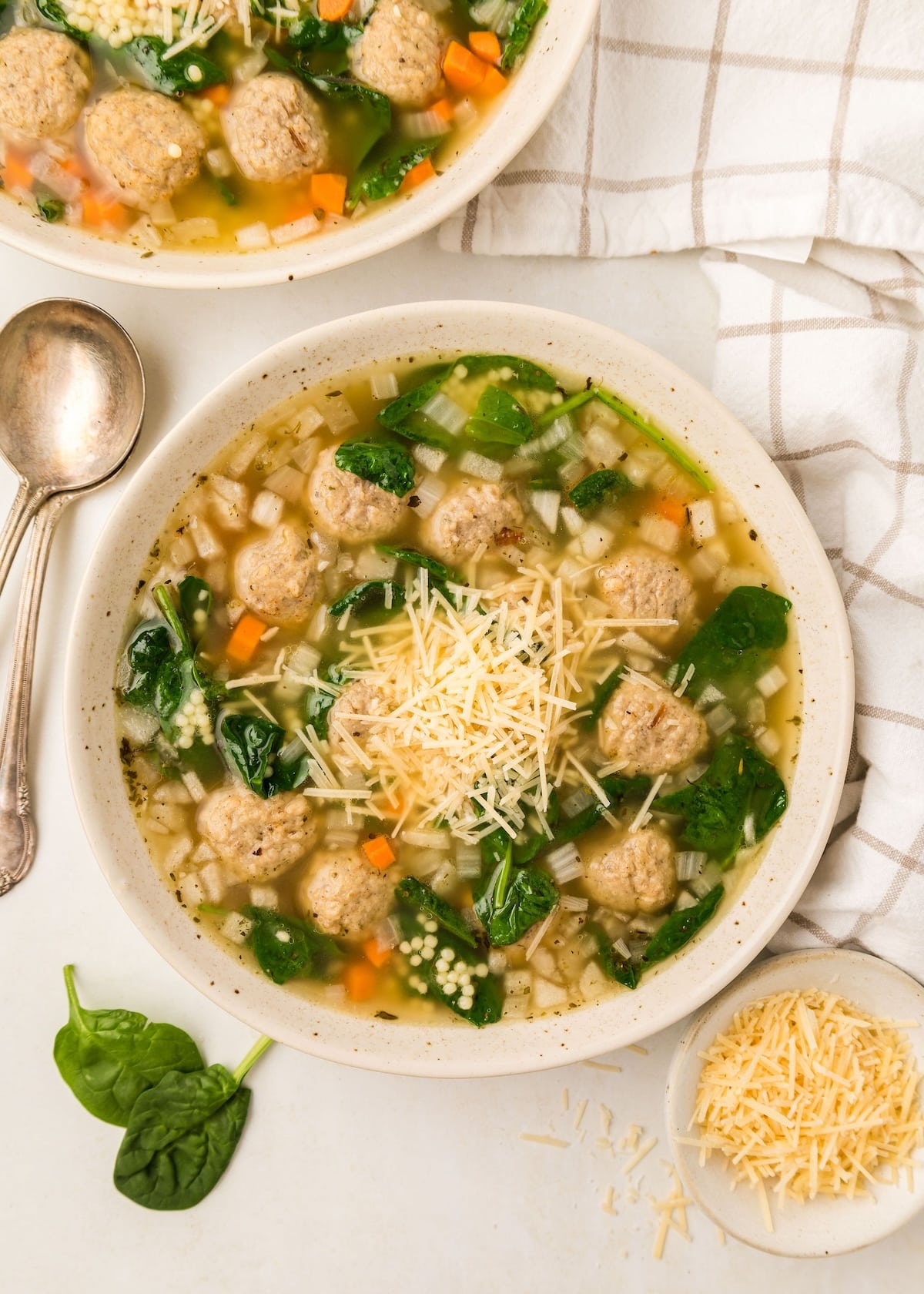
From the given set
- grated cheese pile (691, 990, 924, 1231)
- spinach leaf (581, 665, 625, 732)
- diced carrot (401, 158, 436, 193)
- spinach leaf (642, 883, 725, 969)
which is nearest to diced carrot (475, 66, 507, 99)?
diced carrot (401, 158, 436, 193)

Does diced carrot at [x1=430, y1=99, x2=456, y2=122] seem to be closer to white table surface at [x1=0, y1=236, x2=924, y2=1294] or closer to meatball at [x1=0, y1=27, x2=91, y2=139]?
meatball at [x1=0, y1=27, x2=91, y2=139]

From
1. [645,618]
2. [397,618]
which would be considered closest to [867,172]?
[645,618]

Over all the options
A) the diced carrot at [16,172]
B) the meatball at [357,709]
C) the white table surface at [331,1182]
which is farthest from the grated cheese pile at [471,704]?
the diced carrot at [16,172]

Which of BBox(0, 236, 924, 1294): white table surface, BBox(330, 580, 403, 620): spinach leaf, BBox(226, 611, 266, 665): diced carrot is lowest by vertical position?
BBox(0, 236, 924, 1294): white table surface

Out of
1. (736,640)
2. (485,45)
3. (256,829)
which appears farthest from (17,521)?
(736,640)

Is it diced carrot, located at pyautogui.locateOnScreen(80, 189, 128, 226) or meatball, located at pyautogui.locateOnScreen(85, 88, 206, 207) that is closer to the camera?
meatball, located at pyautogui.locateOnScreen(85, 88, 206, 207)

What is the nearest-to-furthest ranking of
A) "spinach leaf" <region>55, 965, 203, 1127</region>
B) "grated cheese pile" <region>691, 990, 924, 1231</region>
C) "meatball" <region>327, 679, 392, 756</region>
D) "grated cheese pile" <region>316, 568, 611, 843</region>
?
"grated cheese pile" <region>316, 568, 611, 843</region>, "meatball" <region>327, 679, 392, 756</region>, "grated cheese pile" <region>691, 990, 924, 1231</region>, "spinach leaf" <region>55, 965, 203, 1127</region>

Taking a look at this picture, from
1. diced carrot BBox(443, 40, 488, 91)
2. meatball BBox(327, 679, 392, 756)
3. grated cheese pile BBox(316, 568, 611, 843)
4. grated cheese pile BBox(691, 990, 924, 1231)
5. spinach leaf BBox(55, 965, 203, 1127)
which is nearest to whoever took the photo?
grated cheese pile BBox(316, 568, 611, 843)
